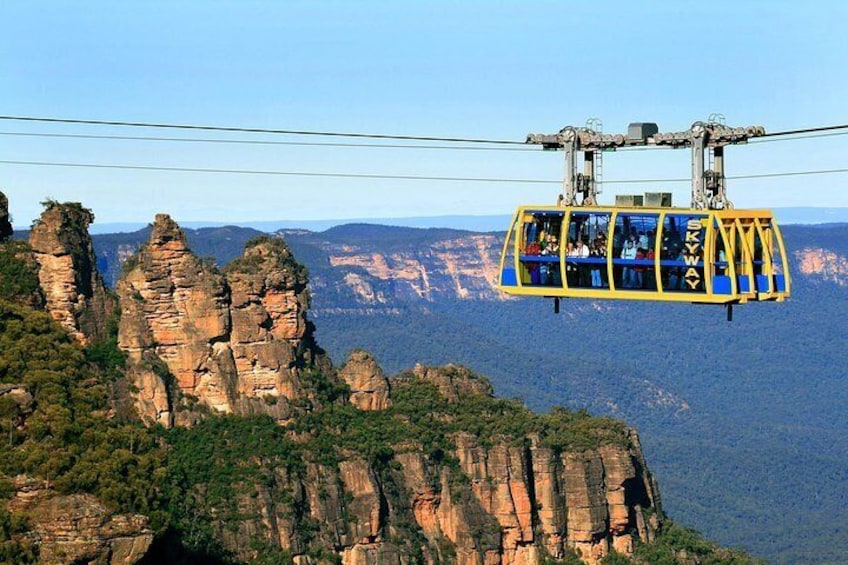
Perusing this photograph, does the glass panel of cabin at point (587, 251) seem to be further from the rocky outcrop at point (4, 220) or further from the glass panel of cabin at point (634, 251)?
the rocky outcrop at point (4, 220)

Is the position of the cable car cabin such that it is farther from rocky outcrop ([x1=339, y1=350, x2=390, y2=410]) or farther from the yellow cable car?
rocky outcrop ([x1=339, y1=350, x2=390, y2=410])

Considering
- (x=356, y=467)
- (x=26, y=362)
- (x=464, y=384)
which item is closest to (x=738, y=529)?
(x=464, y=384)

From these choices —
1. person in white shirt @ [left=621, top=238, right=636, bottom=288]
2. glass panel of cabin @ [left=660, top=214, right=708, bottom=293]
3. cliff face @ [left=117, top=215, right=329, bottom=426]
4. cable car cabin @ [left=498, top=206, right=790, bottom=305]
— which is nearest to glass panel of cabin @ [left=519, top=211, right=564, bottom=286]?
cable car cabin @ [left=498, top=206, right=790, bottom=305]

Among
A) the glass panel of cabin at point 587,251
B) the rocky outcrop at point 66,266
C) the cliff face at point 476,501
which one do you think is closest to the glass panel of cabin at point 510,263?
the glass panel of cabin at point 587,251

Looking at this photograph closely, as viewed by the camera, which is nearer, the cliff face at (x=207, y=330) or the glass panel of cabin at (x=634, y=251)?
the glass panel of cabin at (x=634, y=251)

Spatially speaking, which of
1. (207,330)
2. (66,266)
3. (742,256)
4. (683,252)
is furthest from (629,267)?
(207,330)

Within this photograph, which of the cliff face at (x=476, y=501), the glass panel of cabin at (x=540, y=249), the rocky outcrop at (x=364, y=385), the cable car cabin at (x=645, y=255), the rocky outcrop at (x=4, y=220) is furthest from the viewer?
the rocky outcrop at (x=364, y=385)
